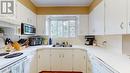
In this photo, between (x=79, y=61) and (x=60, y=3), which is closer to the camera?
(x=79, y=61)

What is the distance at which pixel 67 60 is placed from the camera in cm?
413

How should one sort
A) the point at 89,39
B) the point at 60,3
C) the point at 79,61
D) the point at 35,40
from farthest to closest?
the point at 89,39, the point at 60,3, the point at 35,40, the point at 79,61

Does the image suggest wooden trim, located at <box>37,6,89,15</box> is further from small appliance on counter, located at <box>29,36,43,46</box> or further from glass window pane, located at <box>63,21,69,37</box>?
small appliance on counter, located at <box>29,36,43,46</box>

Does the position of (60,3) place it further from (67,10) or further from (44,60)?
(44,60)

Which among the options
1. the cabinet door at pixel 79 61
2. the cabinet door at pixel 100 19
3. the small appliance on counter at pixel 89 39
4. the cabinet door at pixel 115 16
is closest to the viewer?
the cabinet door at pixel 115 16

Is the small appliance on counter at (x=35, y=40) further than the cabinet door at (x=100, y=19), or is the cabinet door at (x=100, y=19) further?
the small appliance on counter at (x=35, y=40)

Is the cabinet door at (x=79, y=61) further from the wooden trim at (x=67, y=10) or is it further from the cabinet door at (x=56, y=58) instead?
the wooden trim at (x=67, y=10)

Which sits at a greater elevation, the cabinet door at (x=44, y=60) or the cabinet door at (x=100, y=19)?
the cabinet door at (x=100, y=19)

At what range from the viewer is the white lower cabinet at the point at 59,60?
410 cm

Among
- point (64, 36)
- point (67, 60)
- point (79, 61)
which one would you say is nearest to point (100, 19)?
point (79, 61)

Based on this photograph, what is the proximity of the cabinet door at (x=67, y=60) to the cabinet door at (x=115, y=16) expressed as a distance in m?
1.68

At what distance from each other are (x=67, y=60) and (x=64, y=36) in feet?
3.67

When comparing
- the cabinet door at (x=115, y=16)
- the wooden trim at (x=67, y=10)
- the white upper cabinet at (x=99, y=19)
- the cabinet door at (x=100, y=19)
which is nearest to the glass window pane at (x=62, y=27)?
the wooden trim at (x=67, y=10)

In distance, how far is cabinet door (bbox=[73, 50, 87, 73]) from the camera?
13.3ft
